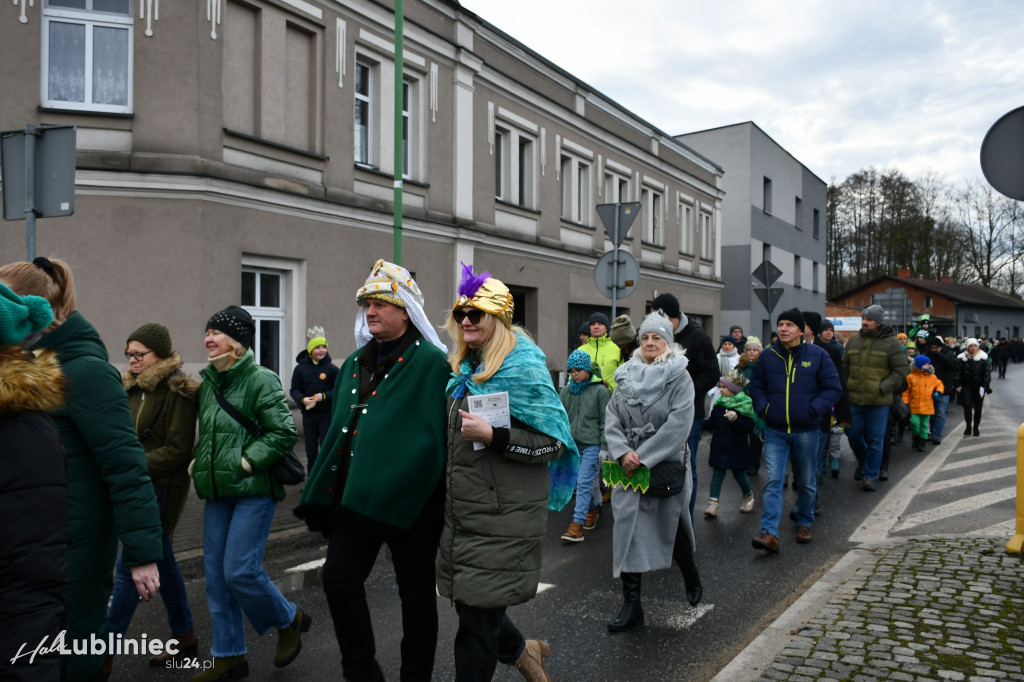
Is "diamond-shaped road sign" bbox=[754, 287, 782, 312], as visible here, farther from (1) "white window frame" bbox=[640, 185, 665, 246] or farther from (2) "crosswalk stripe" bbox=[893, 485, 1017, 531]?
(1) "white window frame" bbox=[640, 185, 665, 246]

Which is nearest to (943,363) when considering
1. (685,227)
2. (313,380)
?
(313,380)

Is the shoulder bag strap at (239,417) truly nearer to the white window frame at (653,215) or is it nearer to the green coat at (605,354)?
the green coat at (605,354)

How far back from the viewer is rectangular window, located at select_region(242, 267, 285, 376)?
1220 cm

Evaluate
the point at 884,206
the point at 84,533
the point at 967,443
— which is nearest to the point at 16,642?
the point at 84,533

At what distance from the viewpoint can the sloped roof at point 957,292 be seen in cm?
6331

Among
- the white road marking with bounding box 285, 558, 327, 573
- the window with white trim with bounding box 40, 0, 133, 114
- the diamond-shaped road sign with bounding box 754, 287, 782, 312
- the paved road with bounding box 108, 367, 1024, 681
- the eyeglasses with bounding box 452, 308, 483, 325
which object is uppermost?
the window with white trim with bounding box 40, 0, 133, 114

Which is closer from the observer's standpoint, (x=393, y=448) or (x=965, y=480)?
(x=393, y=448)

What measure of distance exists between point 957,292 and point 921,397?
63.7m

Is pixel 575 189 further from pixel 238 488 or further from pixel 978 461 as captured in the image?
pixel 238 488

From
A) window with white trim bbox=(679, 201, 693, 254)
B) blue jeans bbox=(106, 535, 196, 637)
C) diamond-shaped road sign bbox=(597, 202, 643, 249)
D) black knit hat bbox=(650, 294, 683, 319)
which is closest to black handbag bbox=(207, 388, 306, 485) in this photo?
blue jeans bbox=(106, 535, 196, 637)

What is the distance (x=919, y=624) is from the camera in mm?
4508

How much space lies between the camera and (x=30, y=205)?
603cm

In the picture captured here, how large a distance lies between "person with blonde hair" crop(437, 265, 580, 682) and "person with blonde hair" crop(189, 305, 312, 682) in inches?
47.1

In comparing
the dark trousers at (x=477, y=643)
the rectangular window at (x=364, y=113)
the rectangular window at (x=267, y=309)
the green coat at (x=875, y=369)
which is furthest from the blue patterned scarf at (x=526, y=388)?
the rectangular window at (x=364, y=113)
